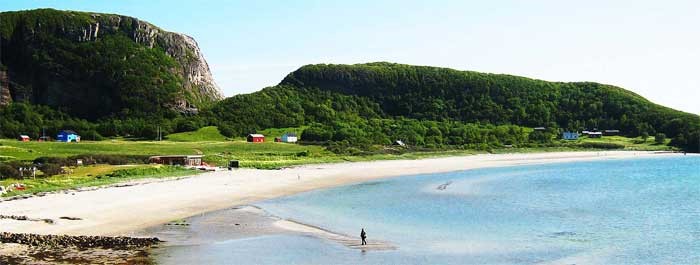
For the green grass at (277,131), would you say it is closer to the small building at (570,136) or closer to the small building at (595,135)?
the small building at (570,136)

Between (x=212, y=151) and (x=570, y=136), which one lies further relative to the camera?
(x=570, y=136)

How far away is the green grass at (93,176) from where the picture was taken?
47.3m

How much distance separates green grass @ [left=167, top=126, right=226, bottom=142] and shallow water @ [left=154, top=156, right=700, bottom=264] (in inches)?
2403

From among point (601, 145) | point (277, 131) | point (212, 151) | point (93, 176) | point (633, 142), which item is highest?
point (277, 131)

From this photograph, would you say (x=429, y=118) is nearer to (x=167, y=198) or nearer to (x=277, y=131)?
(x=277, y=131)

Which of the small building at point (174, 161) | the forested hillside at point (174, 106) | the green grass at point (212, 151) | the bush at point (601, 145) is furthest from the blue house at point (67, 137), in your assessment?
the bush at point (601, 145)

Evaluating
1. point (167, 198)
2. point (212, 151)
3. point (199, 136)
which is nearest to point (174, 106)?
point (199, 136)

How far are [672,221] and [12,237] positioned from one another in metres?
37.1

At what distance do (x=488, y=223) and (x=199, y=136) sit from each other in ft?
312

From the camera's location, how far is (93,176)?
184ft

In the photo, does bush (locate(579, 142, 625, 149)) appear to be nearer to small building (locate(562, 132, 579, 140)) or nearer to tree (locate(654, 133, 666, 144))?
small building (locate(562, 132, 579, 140))

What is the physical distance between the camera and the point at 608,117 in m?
192

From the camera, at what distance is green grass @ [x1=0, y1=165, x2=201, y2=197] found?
155 feet

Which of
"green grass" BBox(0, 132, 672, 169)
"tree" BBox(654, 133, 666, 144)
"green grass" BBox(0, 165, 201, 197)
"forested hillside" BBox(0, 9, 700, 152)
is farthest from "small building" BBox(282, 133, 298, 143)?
"tree" BBox(654, 133, 666, 144)
